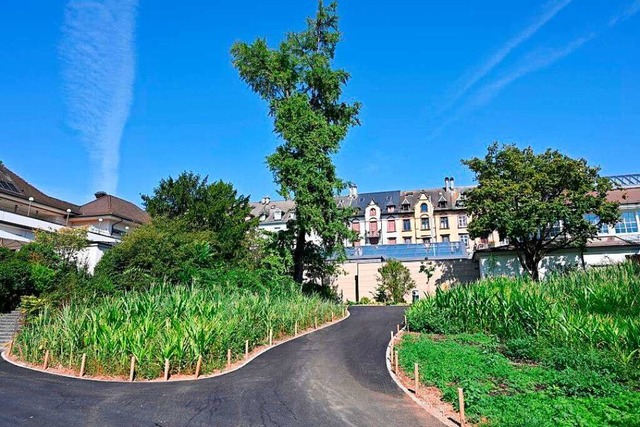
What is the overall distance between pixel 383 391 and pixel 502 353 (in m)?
3.98

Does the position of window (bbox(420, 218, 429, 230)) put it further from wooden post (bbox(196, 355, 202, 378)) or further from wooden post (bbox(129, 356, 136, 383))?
wooden post (bbox(129, 356, 136, 383))

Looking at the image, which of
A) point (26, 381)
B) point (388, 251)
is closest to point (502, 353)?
point (26, 381)

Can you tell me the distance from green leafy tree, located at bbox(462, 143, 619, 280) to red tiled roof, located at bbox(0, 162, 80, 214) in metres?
33.4

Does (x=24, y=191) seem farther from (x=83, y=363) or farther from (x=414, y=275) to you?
(x=414, y=275)

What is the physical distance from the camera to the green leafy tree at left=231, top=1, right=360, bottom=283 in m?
24.9

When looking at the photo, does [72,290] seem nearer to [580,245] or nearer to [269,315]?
Result: [269,315]

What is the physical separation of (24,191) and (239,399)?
107 feet

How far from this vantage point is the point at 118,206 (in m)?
39.9

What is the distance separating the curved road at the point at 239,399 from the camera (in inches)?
301

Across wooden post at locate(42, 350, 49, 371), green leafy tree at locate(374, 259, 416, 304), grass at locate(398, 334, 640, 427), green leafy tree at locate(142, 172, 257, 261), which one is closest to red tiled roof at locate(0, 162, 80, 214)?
green leafy tree at locate(142, 172, 257, 261)

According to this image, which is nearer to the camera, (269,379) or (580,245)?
(269,379)

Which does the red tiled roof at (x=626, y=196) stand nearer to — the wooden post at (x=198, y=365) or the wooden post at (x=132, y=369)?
the wooden post at (x=198, y=365)

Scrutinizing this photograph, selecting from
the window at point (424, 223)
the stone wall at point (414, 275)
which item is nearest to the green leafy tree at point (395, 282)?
the stone wall at point (414, 275)

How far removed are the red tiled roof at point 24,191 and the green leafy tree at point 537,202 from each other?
1314 inches
